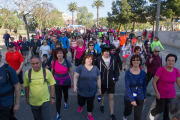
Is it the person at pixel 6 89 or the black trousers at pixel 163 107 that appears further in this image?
the black trousers at pixel 163 107

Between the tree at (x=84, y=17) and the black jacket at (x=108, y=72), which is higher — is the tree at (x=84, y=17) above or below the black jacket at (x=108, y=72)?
above

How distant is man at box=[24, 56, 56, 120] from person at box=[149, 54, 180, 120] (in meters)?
2.24

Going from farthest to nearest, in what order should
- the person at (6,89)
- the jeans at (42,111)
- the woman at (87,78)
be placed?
the woman at (87,78), the jeans at (42,111), the person at (6,89)

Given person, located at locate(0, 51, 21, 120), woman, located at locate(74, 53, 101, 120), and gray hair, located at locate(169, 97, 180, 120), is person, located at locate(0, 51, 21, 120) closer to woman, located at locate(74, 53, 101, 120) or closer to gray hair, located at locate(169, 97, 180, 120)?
woman, located at locate(74, 53, 101, 120)

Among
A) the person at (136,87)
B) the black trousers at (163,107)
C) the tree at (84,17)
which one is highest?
the tree at (84,17)

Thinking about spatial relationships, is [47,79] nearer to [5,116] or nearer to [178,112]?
[5,116]

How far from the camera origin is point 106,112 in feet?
13.1

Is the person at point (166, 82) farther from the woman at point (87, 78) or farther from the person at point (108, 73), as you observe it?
the woman at point (87, 78)

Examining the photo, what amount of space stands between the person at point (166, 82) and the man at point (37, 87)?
224cm

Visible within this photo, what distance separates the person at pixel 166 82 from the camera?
3096mm

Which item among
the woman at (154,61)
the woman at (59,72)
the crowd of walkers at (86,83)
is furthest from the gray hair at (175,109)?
the woman at (154,61)

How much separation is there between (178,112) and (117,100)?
298 cm

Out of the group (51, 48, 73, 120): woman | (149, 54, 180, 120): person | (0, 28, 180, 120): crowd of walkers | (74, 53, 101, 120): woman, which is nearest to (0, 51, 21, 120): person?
(0, 28, 180, 120): crowd of walkers

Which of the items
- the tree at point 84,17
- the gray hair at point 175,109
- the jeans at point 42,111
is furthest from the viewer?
the tree at point 84,17
